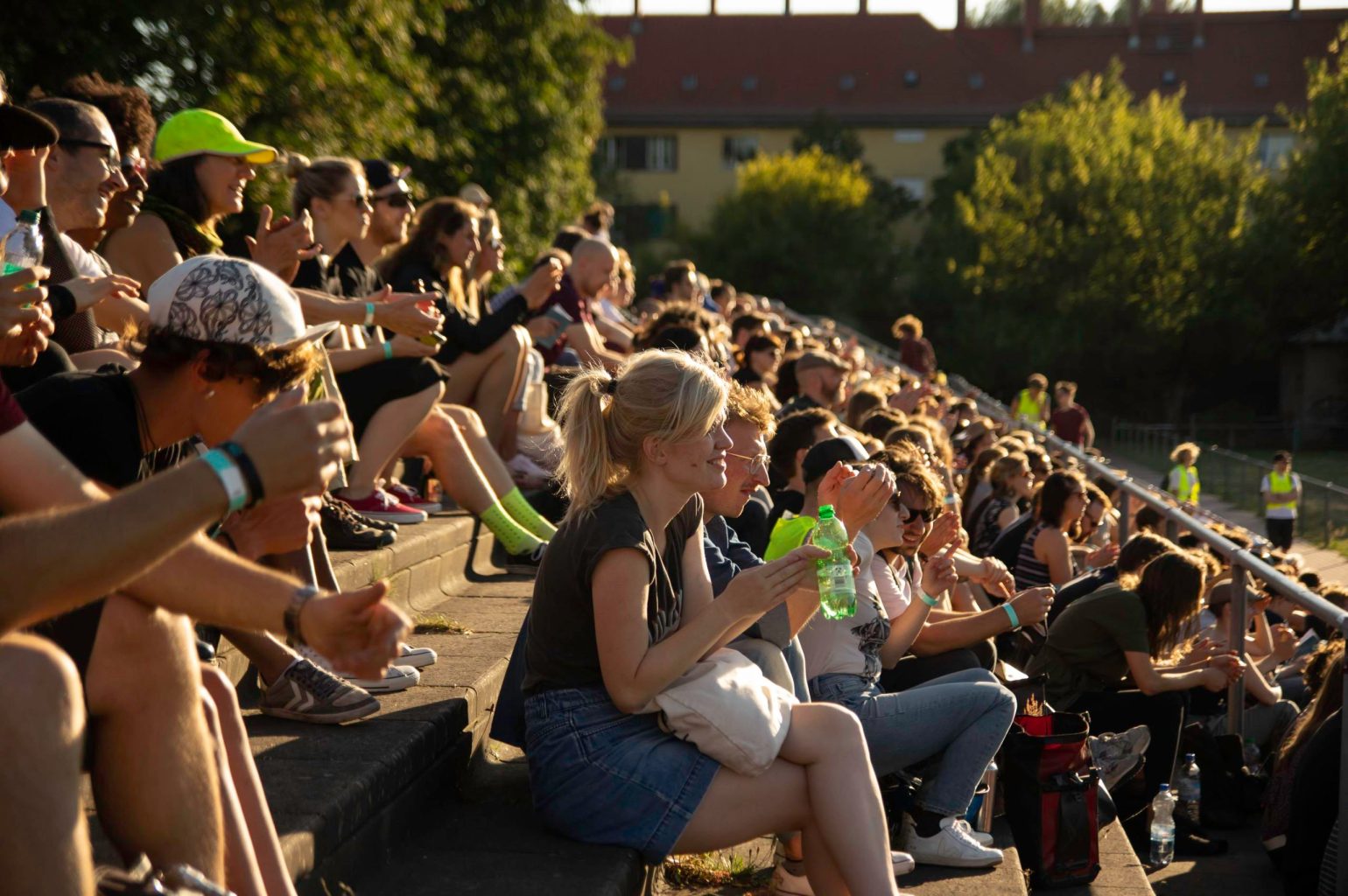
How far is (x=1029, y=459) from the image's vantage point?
11281 millimetres

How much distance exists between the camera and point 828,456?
548cm

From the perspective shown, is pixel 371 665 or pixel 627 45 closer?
pixel 371 665

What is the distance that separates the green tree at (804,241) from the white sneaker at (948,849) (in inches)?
2030

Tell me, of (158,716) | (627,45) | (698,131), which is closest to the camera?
(158,716)

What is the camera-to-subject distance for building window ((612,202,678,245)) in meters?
66.1

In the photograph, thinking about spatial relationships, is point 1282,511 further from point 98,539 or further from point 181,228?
point 98,539

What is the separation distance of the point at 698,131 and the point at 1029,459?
200 ft

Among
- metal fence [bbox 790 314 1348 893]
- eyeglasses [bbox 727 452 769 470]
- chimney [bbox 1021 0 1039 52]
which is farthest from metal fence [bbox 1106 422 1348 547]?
chimney [bbox 1021 0 1039 52]

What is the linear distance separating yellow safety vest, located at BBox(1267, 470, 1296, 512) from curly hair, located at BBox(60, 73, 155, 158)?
62.4 ft

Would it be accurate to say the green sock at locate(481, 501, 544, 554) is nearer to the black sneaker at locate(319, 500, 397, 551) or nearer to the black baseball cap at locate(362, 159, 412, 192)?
the black sneaker at locate(319, 500, 397, 551)

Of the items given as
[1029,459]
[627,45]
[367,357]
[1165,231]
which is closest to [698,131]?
[1165,231]

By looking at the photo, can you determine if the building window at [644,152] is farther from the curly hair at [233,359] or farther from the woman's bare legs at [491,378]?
the curly hair at [233,359]

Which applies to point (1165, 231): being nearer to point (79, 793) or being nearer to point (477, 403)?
point (477, 403)

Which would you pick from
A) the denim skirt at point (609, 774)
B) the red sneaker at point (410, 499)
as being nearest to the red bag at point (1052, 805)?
the denim skirt at point (609, 774)
